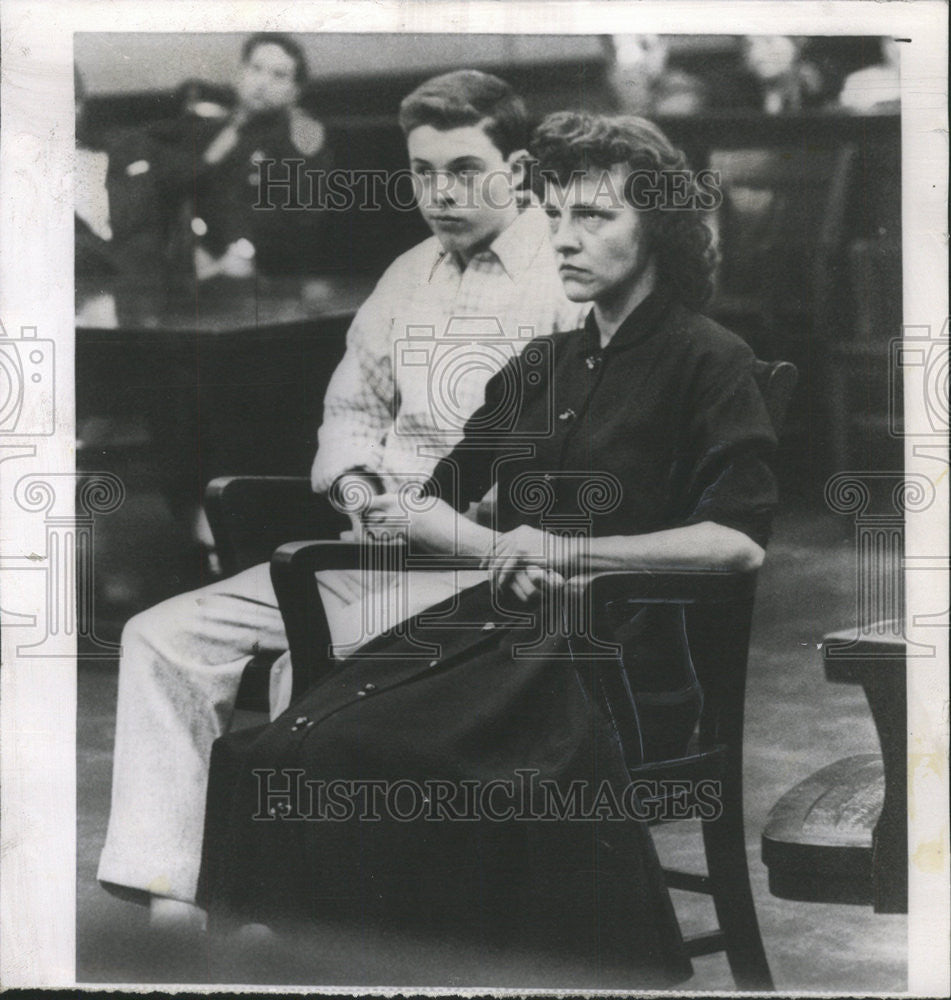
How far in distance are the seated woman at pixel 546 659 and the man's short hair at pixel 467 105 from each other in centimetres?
12

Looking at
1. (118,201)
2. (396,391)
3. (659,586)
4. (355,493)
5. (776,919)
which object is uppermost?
(118,201)

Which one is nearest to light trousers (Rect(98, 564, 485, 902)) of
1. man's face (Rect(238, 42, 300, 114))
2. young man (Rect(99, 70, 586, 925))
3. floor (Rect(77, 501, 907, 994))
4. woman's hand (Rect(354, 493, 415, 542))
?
young man (Rect(99, 70, 586, 925))

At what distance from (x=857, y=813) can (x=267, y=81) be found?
2.86 m

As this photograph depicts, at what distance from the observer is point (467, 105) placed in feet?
11.1

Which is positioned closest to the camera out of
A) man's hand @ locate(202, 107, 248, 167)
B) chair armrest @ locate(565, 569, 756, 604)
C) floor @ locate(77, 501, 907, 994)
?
chair armrest @ locate(565, 569, 756, 604)

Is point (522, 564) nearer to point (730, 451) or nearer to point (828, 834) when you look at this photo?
point (730, 451)

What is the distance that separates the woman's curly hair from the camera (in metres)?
3.33

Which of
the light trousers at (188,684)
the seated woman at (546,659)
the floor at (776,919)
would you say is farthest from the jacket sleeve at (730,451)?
the light trousers at (188,684)

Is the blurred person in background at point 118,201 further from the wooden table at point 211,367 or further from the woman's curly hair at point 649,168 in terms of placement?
the woman's curly hair at point 649,168

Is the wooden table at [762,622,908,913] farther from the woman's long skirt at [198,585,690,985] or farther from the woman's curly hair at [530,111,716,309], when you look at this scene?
the woman's curly hair at [530,111,716,309]

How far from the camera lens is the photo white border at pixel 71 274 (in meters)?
3.38

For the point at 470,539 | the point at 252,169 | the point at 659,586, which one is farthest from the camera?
the point at 252,169

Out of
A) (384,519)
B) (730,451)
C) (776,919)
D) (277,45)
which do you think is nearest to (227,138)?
(277,45)

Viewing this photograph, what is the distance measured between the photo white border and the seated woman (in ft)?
1.54
